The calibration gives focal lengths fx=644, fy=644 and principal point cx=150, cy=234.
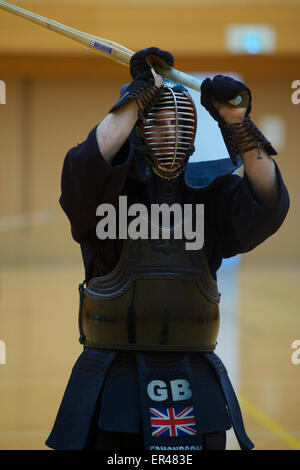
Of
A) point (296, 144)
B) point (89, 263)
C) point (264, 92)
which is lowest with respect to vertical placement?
point (89, 263)

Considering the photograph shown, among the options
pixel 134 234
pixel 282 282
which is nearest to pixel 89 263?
pixel 134 234

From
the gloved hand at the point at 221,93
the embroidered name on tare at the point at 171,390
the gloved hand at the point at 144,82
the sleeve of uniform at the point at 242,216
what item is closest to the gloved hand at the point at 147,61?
the gloved hand at the point at 144,82

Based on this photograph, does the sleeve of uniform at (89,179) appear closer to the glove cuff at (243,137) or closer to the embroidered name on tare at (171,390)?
the glove cuff at (243,137)

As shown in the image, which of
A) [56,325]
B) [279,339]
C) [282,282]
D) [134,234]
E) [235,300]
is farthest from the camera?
[282,282]

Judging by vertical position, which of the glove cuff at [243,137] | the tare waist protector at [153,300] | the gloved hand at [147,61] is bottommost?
the tare waist protector at [153,300]

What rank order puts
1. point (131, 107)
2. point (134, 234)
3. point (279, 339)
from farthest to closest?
1. point (279, 339)
2. point (134, 234)
3. point (131, 107)

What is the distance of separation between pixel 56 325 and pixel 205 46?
23.8ft

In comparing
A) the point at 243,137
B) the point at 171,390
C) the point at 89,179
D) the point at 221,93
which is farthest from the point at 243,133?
the point at 171,390

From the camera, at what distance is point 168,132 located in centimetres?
182

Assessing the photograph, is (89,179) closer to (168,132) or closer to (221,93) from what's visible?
(168,132)

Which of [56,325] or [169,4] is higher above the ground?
[169,4]

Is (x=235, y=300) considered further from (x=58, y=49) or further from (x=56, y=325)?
(x=58, y=49)

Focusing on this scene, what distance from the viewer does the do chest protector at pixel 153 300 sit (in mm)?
1830

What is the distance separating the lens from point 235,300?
383 inches
